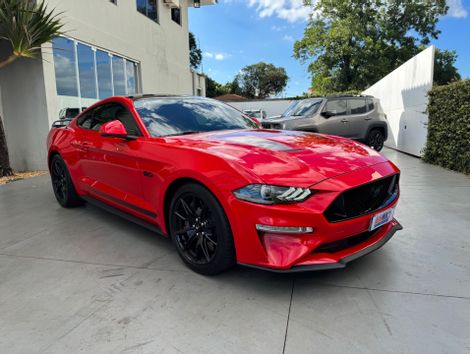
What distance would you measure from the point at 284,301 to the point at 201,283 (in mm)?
653

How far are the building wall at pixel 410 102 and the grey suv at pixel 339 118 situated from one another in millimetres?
836

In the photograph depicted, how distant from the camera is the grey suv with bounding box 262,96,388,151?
8883 millimetres

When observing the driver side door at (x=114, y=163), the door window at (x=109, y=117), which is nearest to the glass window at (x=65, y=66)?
the door window at (x=109, y=117)

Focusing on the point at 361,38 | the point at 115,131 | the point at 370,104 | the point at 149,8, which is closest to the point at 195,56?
the point at 361,38

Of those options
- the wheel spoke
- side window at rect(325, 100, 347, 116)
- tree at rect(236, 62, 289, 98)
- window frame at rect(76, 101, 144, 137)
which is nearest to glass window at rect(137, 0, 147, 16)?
side window at rect(325, 100, 347, 116)

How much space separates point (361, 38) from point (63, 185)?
107 feet

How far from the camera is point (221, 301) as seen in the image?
244cm

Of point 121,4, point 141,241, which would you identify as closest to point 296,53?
point 121,4

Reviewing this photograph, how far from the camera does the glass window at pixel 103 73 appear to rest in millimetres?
10062

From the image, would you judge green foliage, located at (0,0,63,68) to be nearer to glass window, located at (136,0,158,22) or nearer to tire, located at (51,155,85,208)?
tire, located at (51,155,85,208)

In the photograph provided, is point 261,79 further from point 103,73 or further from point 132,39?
point 103,73

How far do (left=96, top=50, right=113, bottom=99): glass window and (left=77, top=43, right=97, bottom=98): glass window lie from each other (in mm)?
254

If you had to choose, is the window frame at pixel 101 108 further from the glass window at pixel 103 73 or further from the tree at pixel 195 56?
the tree at pixel 195 56

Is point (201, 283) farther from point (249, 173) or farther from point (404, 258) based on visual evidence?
point (404, 258)
